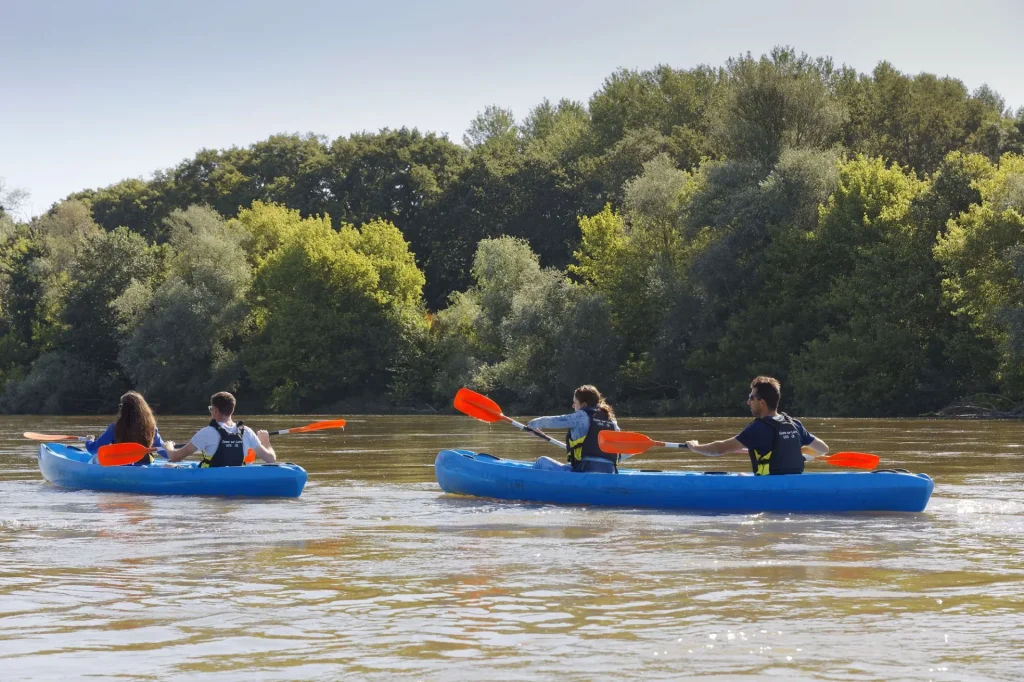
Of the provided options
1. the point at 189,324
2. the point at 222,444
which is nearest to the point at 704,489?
the point at 222,444

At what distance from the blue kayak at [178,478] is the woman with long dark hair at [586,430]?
2.42 metres

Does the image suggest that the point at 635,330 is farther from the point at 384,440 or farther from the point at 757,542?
the point at 757,542

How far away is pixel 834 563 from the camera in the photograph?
28.0 feet

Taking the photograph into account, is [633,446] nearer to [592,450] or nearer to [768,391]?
[592,450]

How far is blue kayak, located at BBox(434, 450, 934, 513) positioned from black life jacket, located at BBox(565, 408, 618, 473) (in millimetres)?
164

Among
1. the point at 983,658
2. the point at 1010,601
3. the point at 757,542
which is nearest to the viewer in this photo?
the point at 983,658

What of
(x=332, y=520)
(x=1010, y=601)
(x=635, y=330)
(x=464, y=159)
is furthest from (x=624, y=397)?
(x=1010, y=601)

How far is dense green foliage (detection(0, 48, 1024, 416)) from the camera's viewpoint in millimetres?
37062

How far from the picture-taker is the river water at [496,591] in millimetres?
5770

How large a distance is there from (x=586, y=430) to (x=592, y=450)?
23 cm

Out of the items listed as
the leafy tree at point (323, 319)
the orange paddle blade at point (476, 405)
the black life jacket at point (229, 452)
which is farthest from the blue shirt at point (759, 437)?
the leafy tree at point (323, 319)

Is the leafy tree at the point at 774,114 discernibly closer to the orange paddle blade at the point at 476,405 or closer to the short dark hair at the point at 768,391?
the orange paddle blade at the point at 476,405

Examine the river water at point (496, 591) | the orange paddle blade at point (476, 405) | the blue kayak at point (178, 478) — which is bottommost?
the river water at point (496, 591)

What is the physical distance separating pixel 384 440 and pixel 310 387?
85.0 feet
